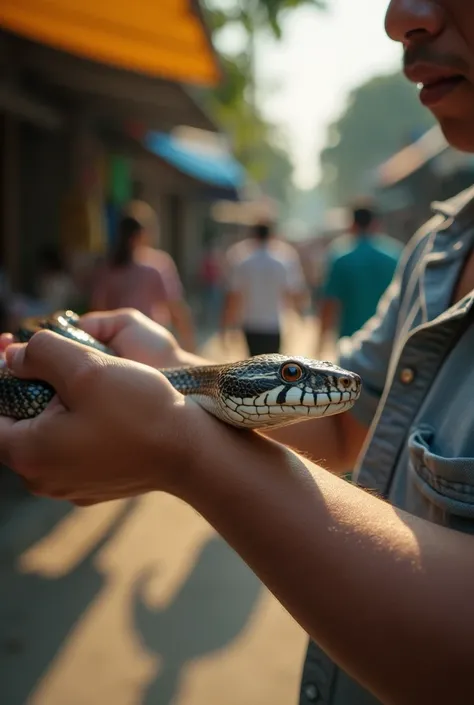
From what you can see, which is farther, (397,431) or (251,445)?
(397,431)

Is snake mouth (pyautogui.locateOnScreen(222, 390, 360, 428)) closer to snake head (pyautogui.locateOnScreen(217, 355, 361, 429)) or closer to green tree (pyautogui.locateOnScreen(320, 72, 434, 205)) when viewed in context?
snake head (pyautogui.locateOnScreen(217, 355, 361, 429))

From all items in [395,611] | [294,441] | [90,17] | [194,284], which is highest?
[90,17]

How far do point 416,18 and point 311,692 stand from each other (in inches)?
63.2

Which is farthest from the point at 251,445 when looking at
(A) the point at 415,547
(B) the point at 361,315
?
(B) the point at 361,315

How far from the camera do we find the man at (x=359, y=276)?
6184 mm

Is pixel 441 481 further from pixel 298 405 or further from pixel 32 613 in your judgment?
pixel 32 613

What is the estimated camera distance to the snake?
5.58 feet

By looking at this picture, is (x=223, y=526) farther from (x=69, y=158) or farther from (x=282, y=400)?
(x=69, y=158)

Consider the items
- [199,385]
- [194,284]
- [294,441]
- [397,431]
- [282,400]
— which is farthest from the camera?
[194,284]

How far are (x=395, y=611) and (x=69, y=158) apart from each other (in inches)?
364

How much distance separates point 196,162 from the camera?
16.1 meters

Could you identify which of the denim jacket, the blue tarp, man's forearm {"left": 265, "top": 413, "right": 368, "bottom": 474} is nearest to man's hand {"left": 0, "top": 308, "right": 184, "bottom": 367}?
man's forearm {"left": 265, "top": 413, "right": 368, "bottom": 474}

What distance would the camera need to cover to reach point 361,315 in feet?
20.2

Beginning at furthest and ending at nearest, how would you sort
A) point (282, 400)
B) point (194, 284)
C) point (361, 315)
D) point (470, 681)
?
point (194, 284)
point (361, 315)
point (282, 400)
point (470, 681)
